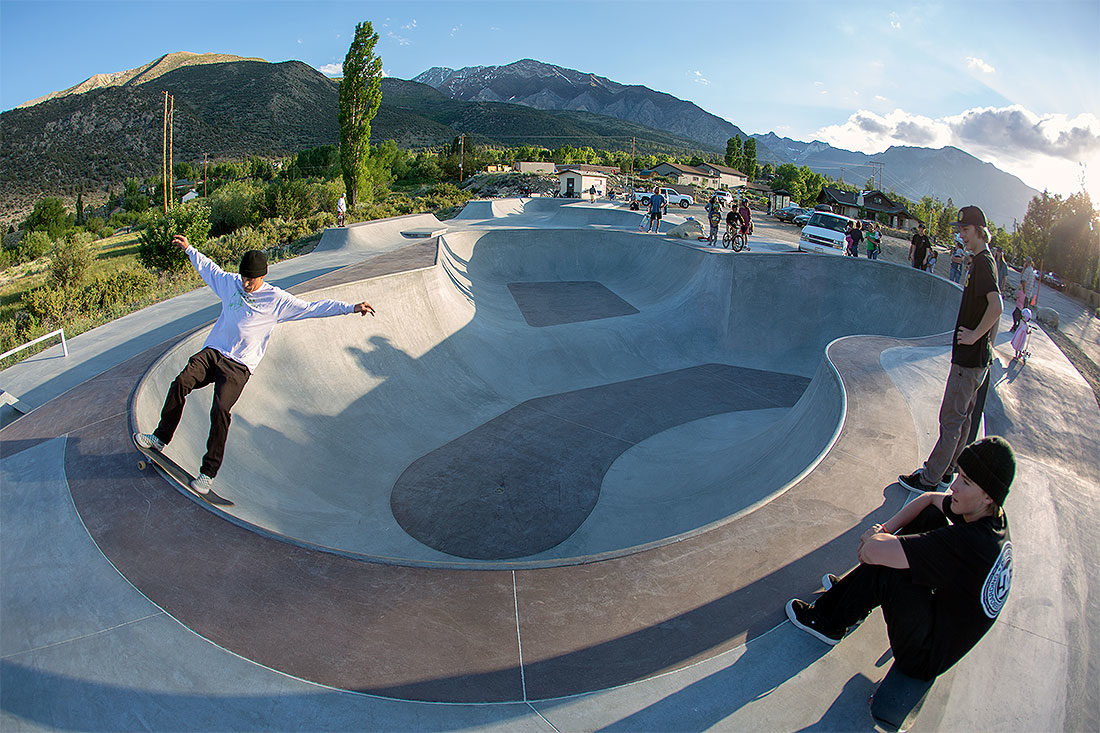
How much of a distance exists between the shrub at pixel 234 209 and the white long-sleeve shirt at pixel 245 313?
93.8 ft

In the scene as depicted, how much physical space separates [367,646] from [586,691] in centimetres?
120

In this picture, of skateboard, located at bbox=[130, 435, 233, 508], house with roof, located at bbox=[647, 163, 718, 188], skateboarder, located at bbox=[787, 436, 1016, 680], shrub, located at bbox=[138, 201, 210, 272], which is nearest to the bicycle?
skateboarder, located at bbox=[787, 436, 1016, 680]

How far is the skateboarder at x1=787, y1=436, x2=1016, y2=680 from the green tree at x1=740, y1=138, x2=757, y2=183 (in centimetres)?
10077

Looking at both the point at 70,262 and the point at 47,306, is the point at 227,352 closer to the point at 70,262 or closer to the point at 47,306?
the point at 47,306

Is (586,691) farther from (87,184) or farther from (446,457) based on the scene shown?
(87,184)

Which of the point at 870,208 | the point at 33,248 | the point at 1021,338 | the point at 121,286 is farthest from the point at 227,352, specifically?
the point at 870,208

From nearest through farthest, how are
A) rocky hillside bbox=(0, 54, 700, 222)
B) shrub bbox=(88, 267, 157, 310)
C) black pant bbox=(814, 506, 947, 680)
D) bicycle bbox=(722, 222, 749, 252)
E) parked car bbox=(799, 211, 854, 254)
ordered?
black pant bbox=(814, 506, 947, 680) → shrub bbox=(88, 267, 157, 310) → bicycle bbox=(722, 222, 749, 252) → parked car bbox=(799, 211, 854, 254) → rocky hillside bbox=(0, 54, 700, 222)

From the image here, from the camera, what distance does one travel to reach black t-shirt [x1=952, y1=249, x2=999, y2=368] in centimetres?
397

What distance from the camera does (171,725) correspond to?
250 centimetres

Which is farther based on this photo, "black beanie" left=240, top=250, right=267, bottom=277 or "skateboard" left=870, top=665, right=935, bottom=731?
"black beanie" left=240, top=250, right=267, bottom=277

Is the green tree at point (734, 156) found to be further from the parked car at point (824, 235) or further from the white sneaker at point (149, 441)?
the white sneaker at point (149, 441)

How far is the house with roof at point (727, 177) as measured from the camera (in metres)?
81.2

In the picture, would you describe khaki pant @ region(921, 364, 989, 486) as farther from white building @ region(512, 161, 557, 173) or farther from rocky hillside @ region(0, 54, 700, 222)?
rocky hillside @ region(0, 54, 700, 222)

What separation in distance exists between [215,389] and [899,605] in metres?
4.68
